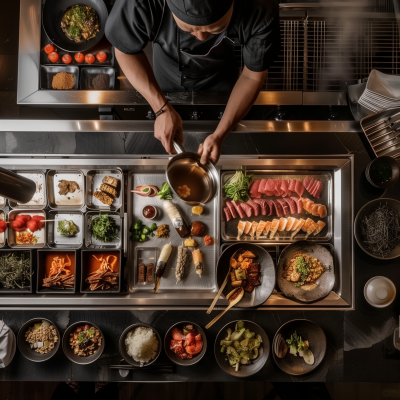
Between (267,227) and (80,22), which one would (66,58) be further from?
(267,227)

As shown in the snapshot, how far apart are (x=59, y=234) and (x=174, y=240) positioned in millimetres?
1213

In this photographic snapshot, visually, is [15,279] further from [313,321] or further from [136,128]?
[313,321]

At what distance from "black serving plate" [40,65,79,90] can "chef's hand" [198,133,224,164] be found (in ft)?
5.72

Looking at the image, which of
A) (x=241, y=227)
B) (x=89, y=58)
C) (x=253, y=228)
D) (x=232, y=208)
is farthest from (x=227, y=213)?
(x=89, y=58)

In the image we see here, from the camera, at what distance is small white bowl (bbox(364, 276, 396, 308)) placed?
10.0ft

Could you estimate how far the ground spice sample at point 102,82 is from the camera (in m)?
3.25

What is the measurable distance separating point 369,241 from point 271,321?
125 centimetres

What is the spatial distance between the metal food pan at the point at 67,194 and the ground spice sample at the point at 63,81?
0.87 meters

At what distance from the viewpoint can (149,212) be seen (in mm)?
3311

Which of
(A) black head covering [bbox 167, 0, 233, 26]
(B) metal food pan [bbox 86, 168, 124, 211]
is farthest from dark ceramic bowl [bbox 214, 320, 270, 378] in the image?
(A) black head covering [bbox 167, 0, 233, 26]

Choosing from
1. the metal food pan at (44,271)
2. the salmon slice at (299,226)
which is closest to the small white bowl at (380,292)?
the salmon slice at (299,226)

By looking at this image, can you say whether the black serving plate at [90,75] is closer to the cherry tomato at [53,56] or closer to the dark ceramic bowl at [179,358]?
the cherry tomato at [53,56]

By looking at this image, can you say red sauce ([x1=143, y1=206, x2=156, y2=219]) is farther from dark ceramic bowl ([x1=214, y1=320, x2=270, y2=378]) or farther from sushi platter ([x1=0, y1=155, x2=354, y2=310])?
dark ceramic bowl ([x1=214, y1=320, x2=270, y2=378])

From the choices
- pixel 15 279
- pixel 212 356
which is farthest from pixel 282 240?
pixel 15 279
